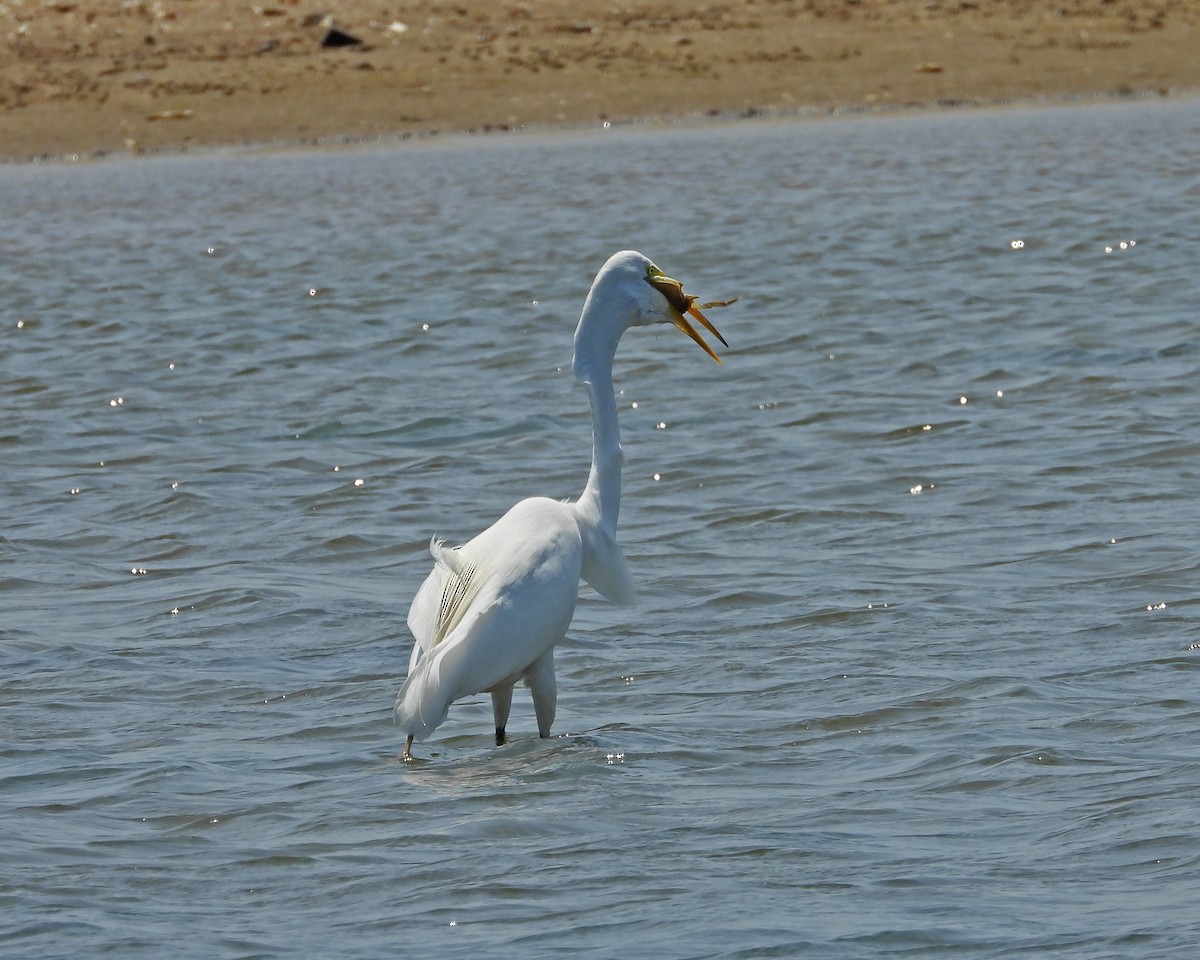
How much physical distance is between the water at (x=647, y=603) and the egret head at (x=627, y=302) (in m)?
0.88

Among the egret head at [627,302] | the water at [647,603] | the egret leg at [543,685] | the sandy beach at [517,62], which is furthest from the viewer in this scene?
the sandy beach at [517,62]

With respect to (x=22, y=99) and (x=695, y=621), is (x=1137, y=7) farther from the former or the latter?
(x=695, y=621)

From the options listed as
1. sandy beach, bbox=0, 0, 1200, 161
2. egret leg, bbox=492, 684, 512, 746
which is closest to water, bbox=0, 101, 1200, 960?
egret leg, bbox=492, 684, 512, 746

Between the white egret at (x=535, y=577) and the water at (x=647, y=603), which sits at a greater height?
the white egret at (x=535, y=577)

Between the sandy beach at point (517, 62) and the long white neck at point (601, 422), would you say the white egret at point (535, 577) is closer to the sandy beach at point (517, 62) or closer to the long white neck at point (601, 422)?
the long white neck at point (601, 422)

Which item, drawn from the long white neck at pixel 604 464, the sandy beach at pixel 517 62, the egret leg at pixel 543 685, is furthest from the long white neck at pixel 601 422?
the sandy beach at pixel 517 62

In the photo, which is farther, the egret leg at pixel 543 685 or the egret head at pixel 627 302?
the egret head at pixel 627 302

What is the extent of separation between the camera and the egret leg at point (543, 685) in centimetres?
452

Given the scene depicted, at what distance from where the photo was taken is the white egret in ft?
14.2

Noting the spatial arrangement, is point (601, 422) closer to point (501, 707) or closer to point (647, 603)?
point (501, 707)

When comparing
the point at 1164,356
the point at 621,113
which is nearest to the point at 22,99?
the point at 621,113

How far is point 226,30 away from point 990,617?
16.0 meters

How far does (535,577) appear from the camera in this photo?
446 centimetres

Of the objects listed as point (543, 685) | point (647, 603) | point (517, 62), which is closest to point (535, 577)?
point (543, 685)
